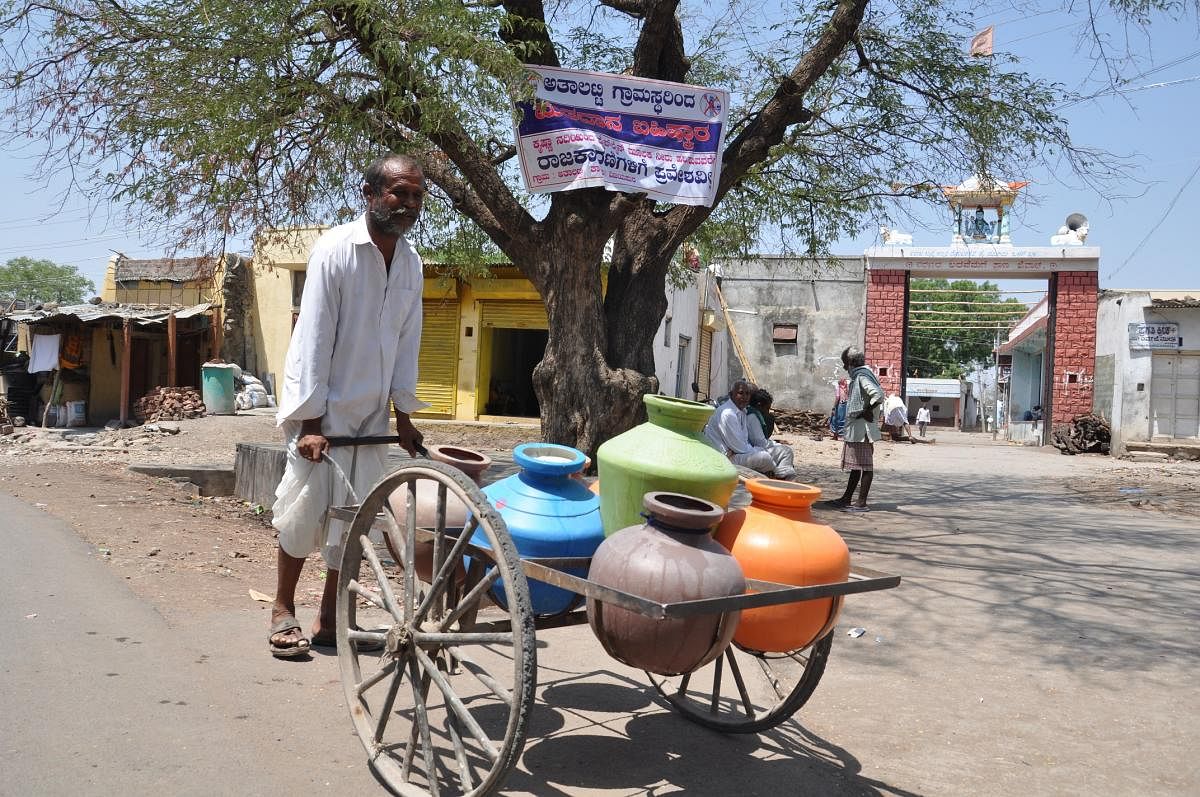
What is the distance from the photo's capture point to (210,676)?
11.2 ft

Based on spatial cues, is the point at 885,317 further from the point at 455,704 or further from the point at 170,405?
the point at 455,704

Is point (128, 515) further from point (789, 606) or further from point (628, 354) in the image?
point (789, 606)

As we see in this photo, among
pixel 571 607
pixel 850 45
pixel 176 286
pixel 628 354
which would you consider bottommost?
pixel 571 607

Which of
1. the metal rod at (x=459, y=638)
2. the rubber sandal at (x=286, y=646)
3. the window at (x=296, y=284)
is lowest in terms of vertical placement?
the rubber sandal at (x=286, y=646)

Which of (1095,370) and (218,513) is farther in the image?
(1095,370)

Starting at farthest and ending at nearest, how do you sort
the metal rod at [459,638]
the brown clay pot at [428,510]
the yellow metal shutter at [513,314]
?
the yellow metal shutter at [513,314] → the brown clay pot at [428,510] → the metal rod at [459,638]

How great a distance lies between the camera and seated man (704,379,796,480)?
7.68 meters

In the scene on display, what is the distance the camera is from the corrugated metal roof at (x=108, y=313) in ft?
59.6

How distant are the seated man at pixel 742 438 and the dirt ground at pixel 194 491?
3408mm

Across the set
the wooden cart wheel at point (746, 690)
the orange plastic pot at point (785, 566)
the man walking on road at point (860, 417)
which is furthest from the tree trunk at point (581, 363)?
the orange plastic pot at point (785, 566)

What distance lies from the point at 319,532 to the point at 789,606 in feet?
6.54

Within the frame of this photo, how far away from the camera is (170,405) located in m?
17.9

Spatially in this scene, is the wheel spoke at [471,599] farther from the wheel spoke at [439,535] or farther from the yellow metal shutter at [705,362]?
the yellow metal shutter at [705,362]

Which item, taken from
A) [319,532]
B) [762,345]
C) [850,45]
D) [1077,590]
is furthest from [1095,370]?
[319,532]
